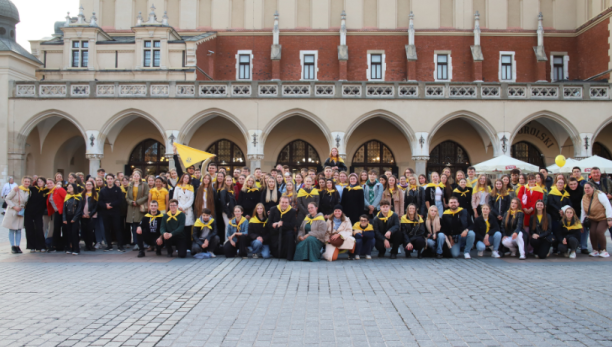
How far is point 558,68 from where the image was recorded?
A: 25891 mm

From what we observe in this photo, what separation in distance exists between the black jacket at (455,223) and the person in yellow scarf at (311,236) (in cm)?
241

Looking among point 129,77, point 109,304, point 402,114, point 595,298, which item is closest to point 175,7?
point 129,77

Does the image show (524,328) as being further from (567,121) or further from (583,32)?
(583,32)

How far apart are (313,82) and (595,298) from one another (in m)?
16.2

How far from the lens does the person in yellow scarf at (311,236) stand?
862cm

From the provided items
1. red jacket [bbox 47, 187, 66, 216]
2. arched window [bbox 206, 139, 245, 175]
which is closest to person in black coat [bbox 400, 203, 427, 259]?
red jacket [bbox 47, 187, 66, 216]

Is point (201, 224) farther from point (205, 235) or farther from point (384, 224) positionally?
point (384, 224)

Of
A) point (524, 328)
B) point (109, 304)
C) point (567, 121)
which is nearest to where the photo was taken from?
point (524, 328)

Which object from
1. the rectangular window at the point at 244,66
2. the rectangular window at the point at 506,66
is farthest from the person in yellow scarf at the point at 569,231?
the rectangular window at the point at 244,66

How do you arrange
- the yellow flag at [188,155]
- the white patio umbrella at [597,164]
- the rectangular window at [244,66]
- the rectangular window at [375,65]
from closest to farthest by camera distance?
the yellow flag at [188,155], the white patio umbrella at [597,164], the rectangular window at [375,65], the rectangular window at [244,66]

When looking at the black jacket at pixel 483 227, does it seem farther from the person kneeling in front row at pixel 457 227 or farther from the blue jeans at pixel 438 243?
the blue jeans at pixel 438 243

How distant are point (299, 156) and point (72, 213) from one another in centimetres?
1491

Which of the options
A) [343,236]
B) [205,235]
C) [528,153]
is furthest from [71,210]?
[528,153]

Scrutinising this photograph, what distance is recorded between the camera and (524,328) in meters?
4.46
